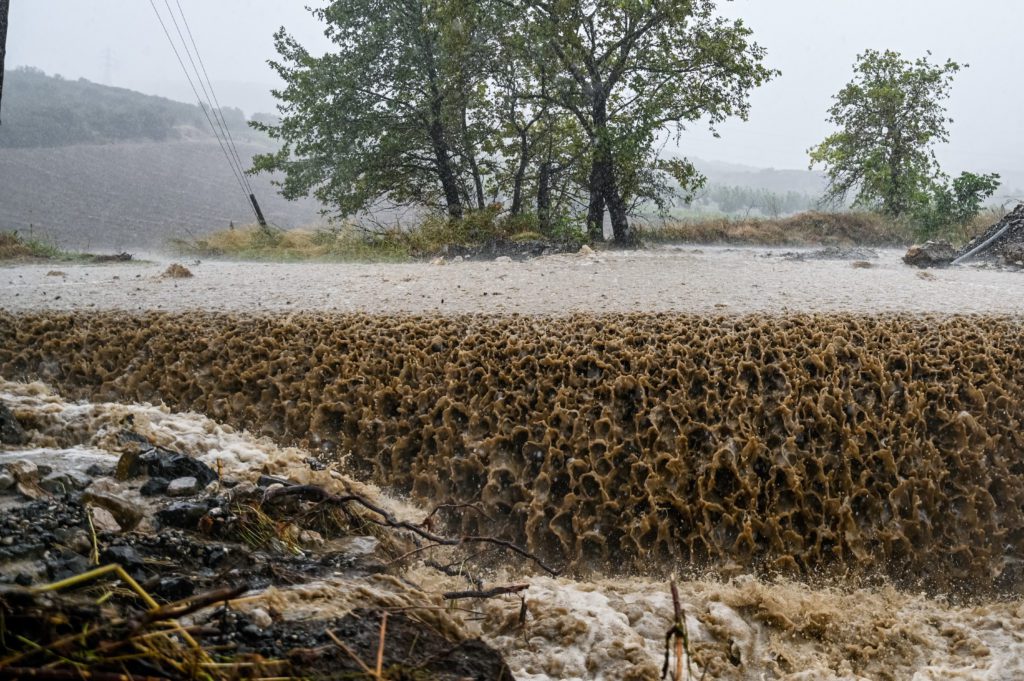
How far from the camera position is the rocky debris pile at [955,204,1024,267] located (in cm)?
902

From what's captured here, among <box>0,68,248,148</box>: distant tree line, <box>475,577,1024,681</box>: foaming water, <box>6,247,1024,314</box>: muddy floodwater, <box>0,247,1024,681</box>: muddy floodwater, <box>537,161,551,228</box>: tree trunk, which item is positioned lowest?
<box>475,577,1024,681</box>: foaming water

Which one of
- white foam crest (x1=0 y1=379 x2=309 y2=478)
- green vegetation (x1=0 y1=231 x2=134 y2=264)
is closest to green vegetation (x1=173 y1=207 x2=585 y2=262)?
green vegetation (x1=0 y1=231 x2=134 y2=264)

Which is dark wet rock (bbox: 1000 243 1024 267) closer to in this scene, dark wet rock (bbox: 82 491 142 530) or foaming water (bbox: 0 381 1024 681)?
foaming water (bbox: 0 381 1024 681)

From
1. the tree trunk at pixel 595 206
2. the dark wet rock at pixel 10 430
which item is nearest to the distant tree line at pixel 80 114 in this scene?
the tree trunk at pixel 595 206

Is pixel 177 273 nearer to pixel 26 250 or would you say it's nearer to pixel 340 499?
pixel 26 250

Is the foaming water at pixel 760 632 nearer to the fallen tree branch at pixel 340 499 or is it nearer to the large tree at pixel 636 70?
the fallen tree branch at pixel 340 499

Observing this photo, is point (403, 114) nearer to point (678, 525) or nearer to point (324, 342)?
point (324, 342)

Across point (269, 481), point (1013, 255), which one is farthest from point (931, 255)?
point (269, 481)

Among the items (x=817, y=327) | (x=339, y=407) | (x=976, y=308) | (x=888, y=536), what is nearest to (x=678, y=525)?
(x=888, y=536)

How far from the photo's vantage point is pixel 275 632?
1793 mm

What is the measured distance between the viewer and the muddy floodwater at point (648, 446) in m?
2.92

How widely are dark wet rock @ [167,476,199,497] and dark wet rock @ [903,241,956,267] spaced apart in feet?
30.8

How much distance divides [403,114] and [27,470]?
32.5ft

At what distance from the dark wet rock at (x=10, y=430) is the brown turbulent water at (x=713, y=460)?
1.18 m
